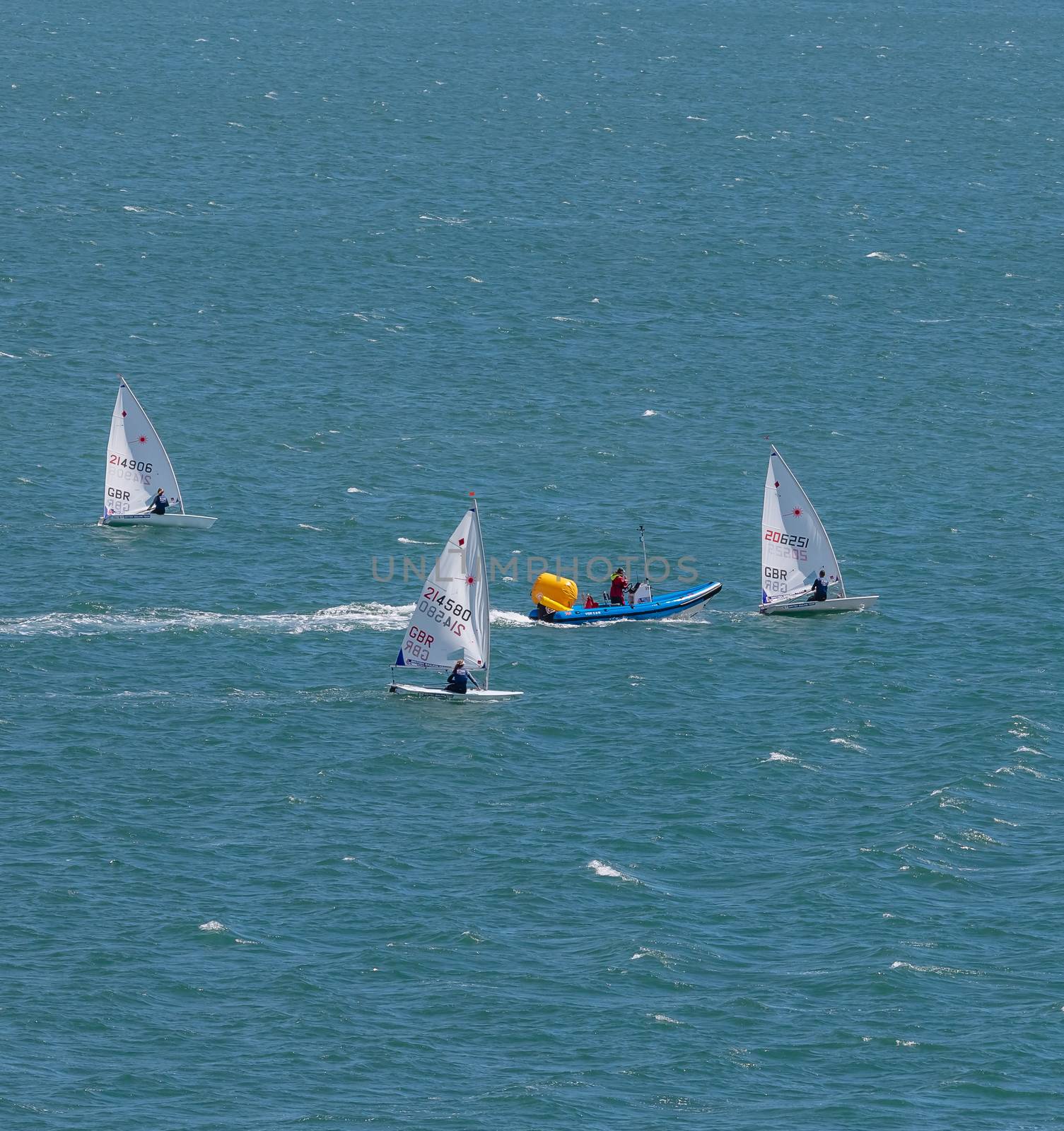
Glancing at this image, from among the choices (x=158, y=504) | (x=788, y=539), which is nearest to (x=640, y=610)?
(x=788, y=539)

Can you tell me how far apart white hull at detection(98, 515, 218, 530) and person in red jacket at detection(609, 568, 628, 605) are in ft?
70.8

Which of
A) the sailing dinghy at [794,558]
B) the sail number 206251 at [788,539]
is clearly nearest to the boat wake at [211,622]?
the sailing dinghy at [794,558]

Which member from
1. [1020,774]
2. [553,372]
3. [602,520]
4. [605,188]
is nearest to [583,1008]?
[1020,774]

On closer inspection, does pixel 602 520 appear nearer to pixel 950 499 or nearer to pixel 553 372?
pixel 950 499

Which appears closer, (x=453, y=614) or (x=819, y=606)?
Answer: (x=453, y=614)

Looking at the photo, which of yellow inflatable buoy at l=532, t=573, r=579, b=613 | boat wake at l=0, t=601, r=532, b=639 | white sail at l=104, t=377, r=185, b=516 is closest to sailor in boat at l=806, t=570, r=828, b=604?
yellow inflatable buoy at l=532, t=573, r=579, b=613

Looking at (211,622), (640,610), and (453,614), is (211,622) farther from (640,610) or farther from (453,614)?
(640,610)

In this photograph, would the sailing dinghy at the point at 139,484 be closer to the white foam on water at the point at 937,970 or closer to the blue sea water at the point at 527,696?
the blue sea water at the point at 527,696

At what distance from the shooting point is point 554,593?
9444cm

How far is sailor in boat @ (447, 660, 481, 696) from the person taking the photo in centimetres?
8531

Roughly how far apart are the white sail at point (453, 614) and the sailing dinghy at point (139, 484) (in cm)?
2310

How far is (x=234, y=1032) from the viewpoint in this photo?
61562mm

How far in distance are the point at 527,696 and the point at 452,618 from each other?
4.39 metres

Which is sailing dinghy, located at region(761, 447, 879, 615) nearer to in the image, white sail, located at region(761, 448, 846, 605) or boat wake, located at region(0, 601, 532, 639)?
white sail, located at region(761, 448, 846, 605)
